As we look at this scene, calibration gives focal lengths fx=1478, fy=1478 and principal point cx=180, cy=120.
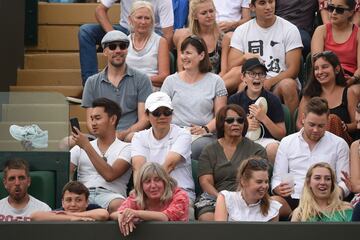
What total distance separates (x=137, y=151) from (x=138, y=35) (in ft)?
6.52

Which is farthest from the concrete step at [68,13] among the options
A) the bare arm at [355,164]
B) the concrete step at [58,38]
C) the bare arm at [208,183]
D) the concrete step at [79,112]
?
the bare arm at [355,164]

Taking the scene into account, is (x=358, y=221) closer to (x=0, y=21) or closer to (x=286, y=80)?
(x=286, y=80)

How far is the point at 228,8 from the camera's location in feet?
46.1

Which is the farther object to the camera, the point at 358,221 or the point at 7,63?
the point at 7,63

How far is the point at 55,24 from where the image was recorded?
48.6ft

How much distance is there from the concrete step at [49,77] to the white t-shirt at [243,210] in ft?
12.0

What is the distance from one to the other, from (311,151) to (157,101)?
129 centimetres

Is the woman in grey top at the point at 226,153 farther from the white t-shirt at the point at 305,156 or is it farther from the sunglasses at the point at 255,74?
the sunglasses at the point at 255,74

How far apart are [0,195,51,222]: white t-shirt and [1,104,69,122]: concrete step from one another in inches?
33.1

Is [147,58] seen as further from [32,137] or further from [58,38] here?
[32,137]

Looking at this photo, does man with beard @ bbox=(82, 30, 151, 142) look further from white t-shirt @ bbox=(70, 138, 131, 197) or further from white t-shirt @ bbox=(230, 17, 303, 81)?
white t-shirt @ bbox=(230, 17, 303, 81)
